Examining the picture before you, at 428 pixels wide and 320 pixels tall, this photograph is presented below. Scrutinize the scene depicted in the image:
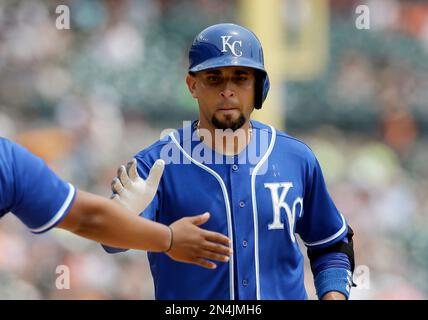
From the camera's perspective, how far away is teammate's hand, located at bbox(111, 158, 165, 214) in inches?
132

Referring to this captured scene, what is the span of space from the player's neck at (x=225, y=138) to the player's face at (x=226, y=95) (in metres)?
0.04

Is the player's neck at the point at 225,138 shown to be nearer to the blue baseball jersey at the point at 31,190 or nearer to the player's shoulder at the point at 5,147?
the blue baseball jersey at the point at 31,190

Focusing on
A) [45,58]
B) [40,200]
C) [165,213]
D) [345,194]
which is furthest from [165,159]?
[45,58]

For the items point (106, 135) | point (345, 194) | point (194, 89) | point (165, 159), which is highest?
point (194, 89)

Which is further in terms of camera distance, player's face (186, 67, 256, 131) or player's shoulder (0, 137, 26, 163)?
player's face (186, 67, 256, 131)

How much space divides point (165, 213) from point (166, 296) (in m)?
0.29

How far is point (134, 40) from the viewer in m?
10.4

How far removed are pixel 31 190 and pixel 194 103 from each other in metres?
7.30

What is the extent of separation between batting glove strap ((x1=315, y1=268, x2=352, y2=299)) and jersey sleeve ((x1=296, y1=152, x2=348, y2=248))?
11 centimetres

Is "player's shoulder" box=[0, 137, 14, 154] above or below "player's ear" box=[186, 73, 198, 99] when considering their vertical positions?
below

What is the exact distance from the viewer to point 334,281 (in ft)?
12.2

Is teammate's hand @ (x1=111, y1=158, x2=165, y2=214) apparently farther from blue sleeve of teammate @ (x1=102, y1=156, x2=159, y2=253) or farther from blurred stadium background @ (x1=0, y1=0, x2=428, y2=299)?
blurred stadium background @ (x1=0, y1=0, x2=428, y2=299)

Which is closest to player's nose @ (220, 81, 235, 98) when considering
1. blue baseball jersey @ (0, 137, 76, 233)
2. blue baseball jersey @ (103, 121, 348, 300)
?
blue baseball jersey @ (103, 121, 348, 300)
